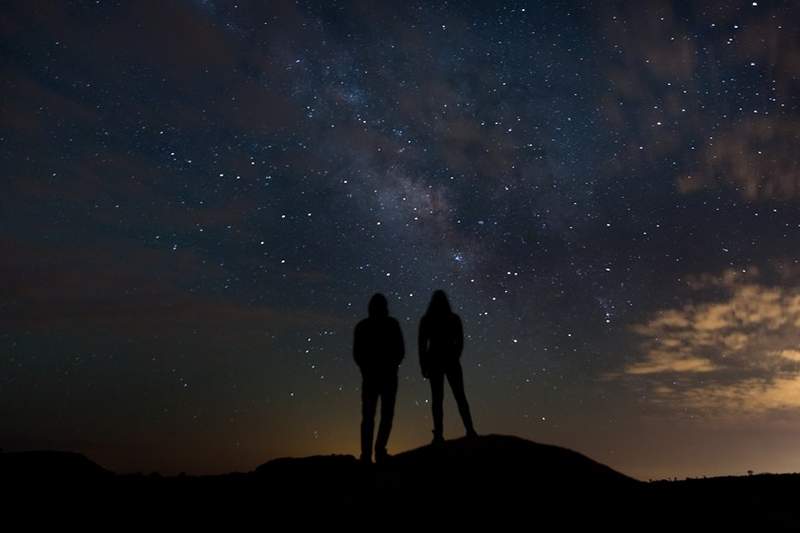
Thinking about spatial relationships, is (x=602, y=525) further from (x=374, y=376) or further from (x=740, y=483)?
(x=740, y=483)

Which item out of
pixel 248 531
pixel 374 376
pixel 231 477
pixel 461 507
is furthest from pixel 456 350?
pixel 231 477

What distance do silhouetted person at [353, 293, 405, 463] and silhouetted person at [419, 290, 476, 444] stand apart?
24.0 inches

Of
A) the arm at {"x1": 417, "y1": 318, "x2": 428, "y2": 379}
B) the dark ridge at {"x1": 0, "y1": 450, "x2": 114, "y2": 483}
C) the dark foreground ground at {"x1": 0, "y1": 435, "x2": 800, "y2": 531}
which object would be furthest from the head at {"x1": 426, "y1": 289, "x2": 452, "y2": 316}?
the dark ridge at {"x1": 0, "y1": 450, "x2": 114, "y2": 483}

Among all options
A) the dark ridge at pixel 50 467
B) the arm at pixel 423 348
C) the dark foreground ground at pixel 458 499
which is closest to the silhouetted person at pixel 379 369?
the dark foreground ground at pixel 458 499

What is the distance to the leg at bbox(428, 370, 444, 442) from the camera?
9.25 meters

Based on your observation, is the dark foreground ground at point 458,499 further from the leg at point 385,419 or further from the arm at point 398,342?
the arm at point 398,342

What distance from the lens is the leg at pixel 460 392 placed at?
9273 millimetres

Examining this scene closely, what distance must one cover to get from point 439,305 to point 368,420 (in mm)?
1950

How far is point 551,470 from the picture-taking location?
23.9ft

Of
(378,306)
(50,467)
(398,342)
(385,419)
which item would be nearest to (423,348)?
(398,342)

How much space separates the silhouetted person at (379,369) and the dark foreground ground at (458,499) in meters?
0.44

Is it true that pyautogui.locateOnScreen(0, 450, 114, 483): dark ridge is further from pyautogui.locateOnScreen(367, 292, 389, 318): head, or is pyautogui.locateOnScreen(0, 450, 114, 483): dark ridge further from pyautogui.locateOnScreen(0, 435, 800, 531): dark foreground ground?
pyautogui.locateOnScreen(367, 292, 389, 318): head

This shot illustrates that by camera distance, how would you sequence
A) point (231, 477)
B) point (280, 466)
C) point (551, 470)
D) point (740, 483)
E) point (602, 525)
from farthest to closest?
point (280, 466) < point (231, 477) < point (740, 483) < point (551, 470) < point (602, 525)

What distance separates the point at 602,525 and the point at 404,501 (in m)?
2.02
